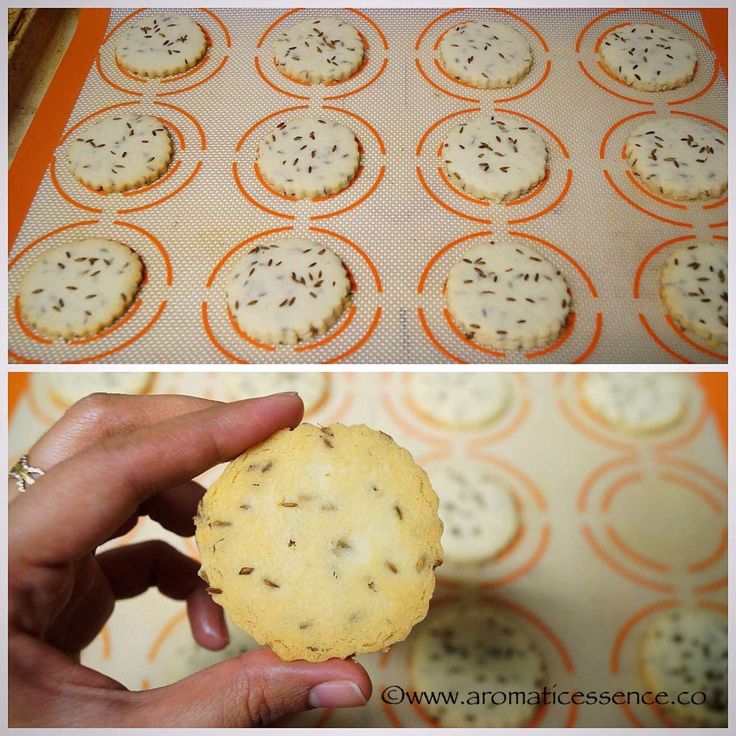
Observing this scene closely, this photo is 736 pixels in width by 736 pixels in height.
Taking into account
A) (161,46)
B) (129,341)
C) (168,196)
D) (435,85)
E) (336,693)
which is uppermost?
(161,46)

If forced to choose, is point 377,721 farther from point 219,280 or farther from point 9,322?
point 9,322

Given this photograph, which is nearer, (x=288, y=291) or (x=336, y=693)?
(x=336, y=693)

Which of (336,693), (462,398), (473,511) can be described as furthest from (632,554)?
(336,693)

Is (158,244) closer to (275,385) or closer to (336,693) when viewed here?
(275,385)

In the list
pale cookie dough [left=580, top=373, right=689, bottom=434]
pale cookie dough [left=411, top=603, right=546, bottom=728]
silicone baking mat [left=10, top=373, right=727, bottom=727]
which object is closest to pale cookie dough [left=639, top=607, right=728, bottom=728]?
silicone baking mat [left=10, top=373, right=727, bottom=727]

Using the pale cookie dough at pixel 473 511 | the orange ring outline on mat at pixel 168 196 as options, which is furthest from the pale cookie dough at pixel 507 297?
the orange ring outline on mat at pixel 168 196
